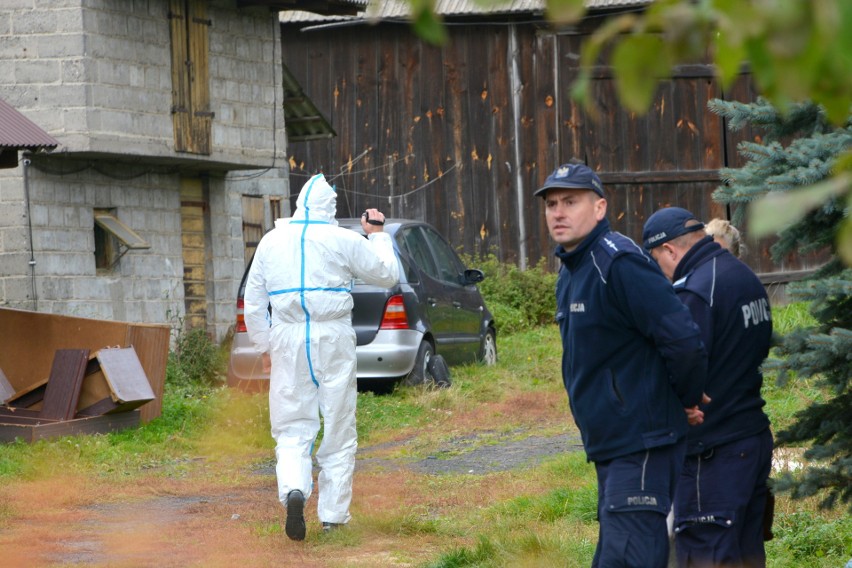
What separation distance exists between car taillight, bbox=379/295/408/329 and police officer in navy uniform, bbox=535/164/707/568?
7821 mm

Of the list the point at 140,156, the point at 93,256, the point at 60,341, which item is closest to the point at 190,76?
the point at 140,156

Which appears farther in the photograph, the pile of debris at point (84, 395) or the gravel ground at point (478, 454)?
the pile of debris at point (84, 395)

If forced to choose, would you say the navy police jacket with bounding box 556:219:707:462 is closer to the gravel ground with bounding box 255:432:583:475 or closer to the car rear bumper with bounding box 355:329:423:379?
the gravel ground with bounding box 255:432:583:475

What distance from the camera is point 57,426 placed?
34.3 ft

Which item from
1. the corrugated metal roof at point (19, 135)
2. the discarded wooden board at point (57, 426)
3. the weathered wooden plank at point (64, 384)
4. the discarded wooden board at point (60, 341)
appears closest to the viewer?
the discarded wooden board at point (57, 426)

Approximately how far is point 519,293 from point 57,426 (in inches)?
400

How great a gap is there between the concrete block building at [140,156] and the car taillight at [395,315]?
349cm

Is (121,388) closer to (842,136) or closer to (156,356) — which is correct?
(156,356)

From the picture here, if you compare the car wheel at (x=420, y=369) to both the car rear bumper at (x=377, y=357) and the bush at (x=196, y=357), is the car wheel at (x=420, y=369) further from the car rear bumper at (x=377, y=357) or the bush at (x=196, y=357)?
the bush at (x=196, y=357)

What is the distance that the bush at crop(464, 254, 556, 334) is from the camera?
19.4 metres

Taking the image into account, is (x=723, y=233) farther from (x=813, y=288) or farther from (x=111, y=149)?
(x=111, y=149)

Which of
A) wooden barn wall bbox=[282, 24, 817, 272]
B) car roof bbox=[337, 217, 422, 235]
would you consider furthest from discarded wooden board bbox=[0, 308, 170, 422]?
wooden barn wall bbox=[282, 24, 817, 272]

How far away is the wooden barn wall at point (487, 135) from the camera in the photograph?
19.6 meters

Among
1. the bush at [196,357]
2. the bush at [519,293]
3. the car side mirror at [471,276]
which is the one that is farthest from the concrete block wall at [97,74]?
the bush at [519,293]
